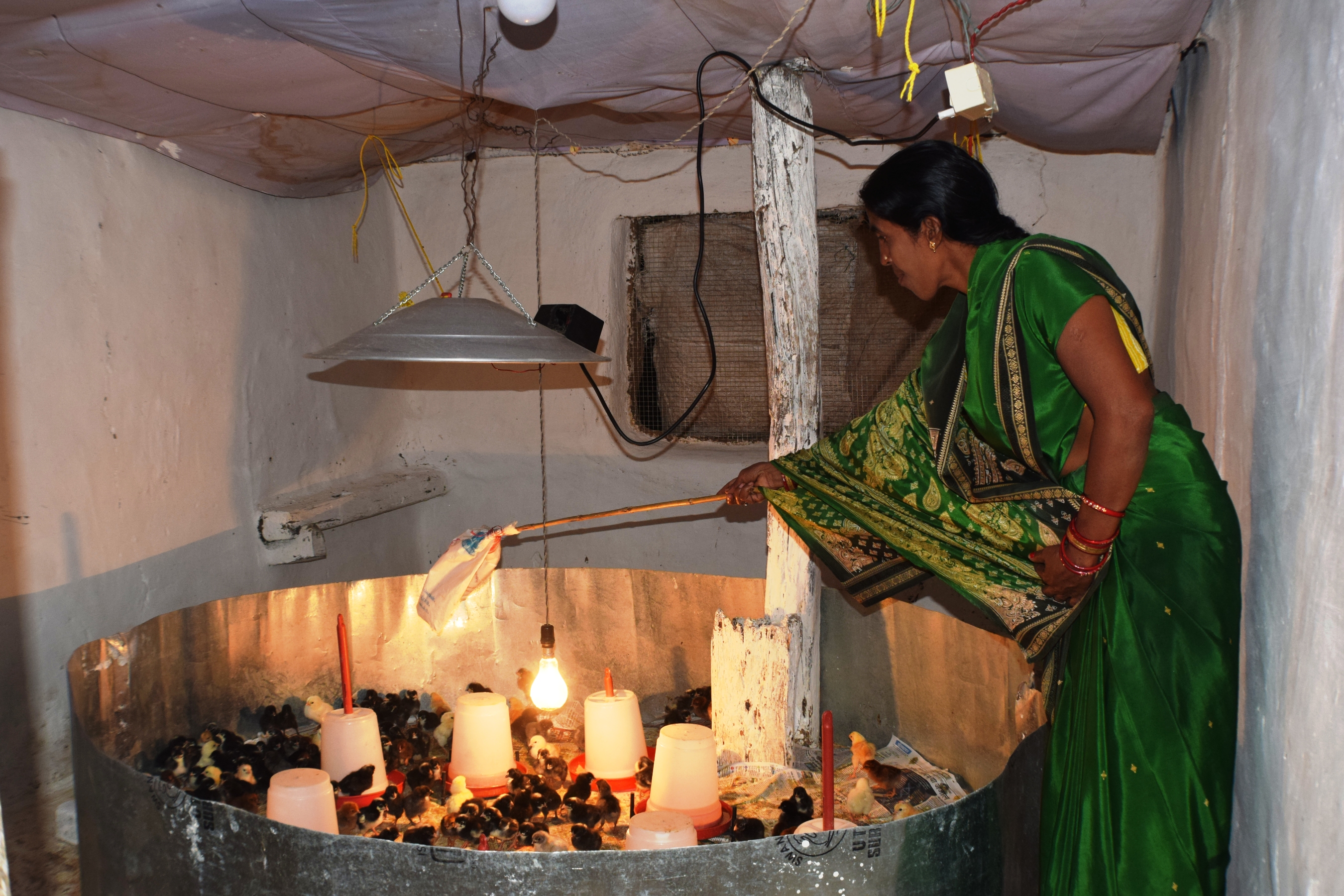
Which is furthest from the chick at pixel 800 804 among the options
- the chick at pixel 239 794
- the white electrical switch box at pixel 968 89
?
the white electrical switch box at pixel 968 89

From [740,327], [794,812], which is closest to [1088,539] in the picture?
[794,812]

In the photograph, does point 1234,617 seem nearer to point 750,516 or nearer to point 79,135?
point 750,516

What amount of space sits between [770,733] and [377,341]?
1791mm

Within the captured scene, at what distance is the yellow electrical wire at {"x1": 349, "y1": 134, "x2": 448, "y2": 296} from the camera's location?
4.28 meters

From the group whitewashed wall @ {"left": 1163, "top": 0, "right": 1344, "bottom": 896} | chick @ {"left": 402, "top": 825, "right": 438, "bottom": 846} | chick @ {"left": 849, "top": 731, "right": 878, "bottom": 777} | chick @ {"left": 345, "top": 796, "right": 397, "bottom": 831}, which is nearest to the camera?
whitewashed wall @ {"left": 1163, "top": 0, "right": 1344, "bottom": 896}

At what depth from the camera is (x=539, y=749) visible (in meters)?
3.31

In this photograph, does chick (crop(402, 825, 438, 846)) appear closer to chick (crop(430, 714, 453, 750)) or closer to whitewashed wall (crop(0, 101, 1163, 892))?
chick (crop(430, 714, 453, 750))

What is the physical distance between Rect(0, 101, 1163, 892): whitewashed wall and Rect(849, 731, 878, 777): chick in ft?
6.23

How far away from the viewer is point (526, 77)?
3096mm

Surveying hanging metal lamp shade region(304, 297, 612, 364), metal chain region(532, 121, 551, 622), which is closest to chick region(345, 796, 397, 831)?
hanging metal lamp shade region(304, 297, 612, 364)

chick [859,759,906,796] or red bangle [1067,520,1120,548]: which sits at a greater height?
red bangle [1067,520,1120,548]

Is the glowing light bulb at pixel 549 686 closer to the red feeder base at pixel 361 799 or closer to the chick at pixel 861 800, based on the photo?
the red feeder base at pixel 361 799

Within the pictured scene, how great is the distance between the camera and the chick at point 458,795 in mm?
2936

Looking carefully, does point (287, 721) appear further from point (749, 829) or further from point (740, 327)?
point (740, 327)
